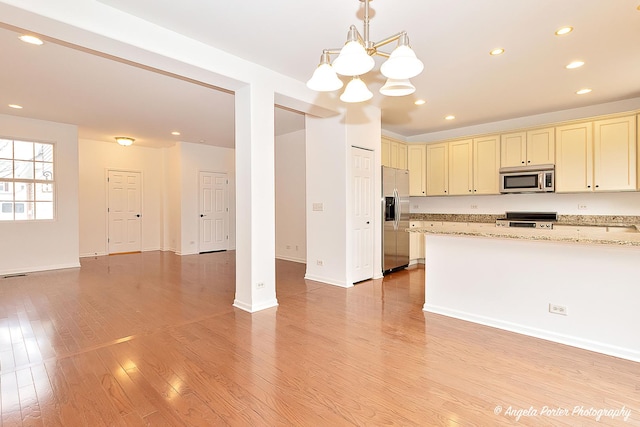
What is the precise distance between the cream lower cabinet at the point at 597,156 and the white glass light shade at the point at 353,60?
464 cm

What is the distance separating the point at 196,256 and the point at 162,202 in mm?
1973

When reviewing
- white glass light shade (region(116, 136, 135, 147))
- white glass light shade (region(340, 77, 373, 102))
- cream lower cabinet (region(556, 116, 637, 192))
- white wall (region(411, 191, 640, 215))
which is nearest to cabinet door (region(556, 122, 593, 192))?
cream lower cabinet (region(556, 116, 637, 192))

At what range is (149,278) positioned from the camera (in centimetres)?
514

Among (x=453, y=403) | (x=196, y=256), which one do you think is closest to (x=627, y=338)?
(x=453, y=403)

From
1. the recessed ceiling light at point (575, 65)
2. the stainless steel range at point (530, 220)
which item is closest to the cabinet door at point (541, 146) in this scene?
the stainless steel range at point (530, 220)

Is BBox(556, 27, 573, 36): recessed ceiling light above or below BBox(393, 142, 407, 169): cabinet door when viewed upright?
above

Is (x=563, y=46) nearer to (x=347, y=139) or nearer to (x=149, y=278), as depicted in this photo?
(x=347, y=139)

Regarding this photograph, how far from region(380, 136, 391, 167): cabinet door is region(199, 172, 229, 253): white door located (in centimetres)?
468

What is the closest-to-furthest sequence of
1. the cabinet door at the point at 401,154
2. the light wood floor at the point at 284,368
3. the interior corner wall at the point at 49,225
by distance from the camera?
the light wood floor at the point at 284,368, the interior corner wall at the point at 49,225, the cabinet door at the point at 401,154

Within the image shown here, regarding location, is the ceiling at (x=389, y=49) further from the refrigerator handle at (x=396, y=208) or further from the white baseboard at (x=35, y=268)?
the white baseboard at (x=35, y=268)

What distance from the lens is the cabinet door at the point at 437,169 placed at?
6.27 m

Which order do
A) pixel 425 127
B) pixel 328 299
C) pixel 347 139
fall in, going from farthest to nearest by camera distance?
pixel 425 127 → pixel 347 139 → pixel 328 299

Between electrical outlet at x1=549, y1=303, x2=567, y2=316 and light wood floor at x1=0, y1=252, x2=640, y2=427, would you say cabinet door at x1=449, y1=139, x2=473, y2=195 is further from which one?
electrical outlet at x1=549, y1=303, x2=567, y2=316

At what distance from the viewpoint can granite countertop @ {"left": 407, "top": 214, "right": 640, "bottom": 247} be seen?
2477mm
